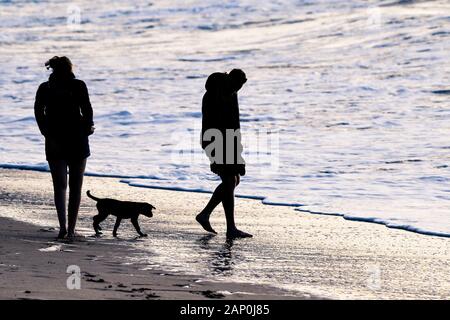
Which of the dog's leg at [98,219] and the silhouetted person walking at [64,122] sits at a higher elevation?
the silhouetted person walking at [64,122]

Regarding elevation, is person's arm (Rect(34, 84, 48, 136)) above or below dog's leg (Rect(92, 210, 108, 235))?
above


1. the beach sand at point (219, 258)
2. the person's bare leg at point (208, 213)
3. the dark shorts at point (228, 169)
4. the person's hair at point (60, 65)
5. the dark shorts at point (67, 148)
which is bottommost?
the beach sand at point (219, 258)

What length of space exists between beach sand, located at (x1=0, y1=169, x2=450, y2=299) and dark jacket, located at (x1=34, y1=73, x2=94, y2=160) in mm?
715

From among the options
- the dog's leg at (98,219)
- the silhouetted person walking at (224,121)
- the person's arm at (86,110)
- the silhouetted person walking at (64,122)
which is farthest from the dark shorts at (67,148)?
the silhouetted person walking at (224,121)

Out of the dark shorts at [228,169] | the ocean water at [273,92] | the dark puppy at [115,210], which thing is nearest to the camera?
the dark puppy at [115,210]

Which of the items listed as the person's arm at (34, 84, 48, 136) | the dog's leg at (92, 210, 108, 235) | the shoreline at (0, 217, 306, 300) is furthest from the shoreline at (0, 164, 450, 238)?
the person's arm at (34, 84, 48, 136)

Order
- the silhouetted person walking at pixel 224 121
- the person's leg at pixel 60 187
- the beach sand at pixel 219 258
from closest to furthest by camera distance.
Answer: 1. the beach sand at pixel 219 258
2. the person's leg at pixel 60 187
3. the silhouetted person walking at pixel 224 121

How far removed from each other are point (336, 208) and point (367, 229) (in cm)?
123

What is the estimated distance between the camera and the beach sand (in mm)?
6387

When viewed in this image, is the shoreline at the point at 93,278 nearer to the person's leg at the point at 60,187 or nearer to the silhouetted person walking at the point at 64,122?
the person's leg at the point at 60,187

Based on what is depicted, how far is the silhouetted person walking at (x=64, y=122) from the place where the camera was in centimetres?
806

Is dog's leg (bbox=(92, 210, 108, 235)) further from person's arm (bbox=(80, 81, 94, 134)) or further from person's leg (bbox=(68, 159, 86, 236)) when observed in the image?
person's arm (bbox=(80, 81, 94, 134))

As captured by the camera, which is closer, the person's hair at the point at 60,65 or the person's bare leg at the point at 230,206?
the person's hair at the point at 60,65

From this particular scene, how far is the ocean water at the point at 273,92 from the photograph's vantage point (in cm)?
1223
